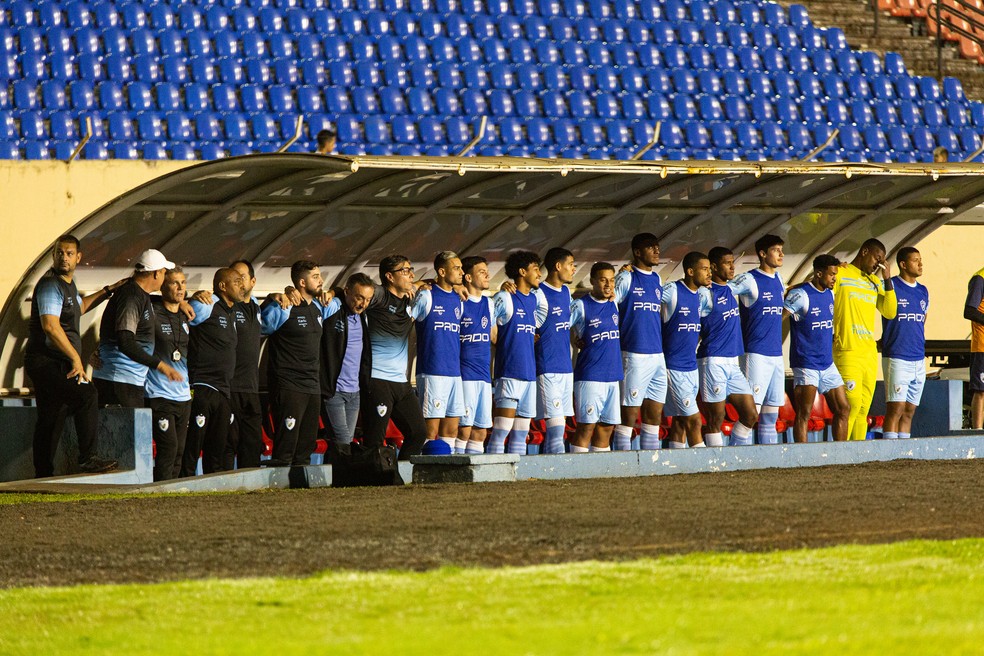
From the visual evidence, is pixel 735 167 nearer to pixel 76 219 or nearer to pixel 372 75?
pixel 76 219

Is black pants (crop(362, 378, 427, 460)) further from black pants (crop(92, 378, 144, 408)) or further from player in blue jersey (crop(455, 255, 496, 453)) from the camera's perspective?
black pants (crop(92, 378, 144, 408))

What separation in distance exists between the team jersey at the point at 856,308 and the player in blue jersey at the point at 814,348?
0.65 ft

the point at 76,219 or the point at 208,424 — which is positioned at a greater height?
the point at 76,219

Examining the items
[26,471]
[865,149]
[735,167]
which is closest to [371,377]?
[26,471]

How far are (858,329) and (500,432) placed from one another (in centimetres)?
327

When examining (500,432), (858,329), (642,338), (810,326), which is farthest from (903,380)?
(500,432)

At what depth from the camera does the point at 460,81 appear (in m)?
19.6

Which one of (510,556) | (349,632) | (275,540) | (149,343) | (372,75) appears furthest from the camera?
(372,75)

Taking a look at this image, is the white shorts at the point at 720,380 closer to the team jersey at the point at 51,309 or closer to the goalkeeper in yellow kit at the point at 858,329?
the goalkeeper in yellow kit at the point at 858,329

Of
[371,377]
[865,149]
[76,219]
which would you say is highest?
[865,149]

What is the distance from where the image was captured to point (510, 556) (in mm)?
5828

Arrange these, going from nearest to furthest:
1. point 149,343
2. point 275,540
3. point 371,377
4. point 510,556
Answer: point 510,556 → point 275,540 → point 149,343 → point 371,377

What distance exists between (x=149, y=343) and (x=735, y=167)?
183 inches

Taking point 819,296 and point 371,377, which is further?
point 819,296
